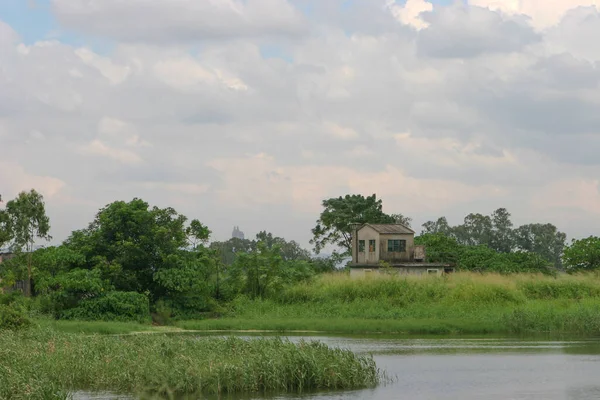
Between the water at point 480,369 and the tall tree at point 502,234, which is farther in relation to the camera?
the tall tree at point 502,234

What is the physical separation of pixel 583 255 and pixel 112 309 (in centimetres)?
4017

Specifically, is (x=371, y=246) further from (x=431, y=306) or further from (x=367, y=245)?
(x=431, y=306)

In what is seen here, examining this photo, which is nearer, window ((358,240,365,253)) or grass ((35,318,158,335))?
grass ((35,318,158,335))

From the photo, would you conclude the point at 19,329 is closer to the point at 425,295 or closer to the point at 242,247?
the point at 425,295

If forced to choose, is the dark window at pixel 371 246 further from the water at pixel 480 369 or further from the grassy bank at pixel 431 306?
the water at pixel 480 369

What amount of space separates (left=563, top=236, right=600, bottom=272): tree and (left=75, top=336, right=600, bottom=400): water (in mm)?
32385

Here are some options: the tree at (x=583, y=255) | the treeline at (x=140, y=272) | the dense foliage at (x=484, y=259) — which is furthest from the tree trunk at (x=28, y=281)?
the tree at (x=583, y=255)

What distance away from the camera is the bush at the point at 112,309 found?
4384 centimetres

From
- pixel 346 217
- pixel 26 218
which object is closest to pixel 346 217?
pixel 346 217

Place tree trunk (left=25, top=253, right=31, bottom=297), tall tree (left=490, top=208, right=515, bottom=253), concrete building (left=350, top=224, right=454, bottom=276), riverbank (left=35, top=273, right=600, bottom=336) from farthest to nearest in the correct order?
tall tree (left=490, top=208, right=515, bottom=253)
concrete building (left=350, top=224, right=454, bottom=276)
tree trunk (left=25, top=253, right=31, bottom=297)
riverbank (left=35, top=273, right=600, bottom=336)

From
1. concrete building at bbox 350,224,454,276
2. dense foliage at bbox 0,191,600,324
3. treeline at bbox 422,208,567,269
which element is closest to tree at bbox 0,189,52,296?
dense foliage at bbox 0,191,600,324

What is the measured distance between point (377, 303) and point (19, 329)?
840 inches

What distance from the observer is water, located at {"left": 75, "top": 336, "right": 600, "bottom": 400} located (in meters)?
24.5

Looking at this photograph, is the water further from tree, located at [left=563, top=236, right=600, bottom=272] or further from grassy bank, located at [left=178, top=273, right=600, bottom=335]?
tree, located at [left=563, top=236, right=600, bottom=272]
